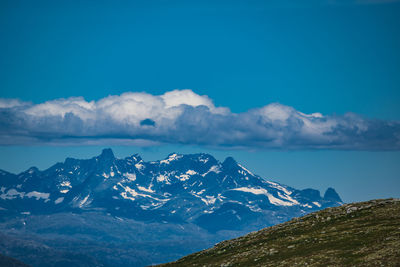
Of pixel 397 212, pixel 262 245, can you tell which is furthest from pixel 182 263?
pixel 397 212

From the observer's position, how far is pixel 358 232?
255 ft

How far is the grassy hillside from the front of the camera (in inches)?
2598

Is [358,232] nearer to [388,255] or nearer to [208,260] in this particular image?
[388,255]

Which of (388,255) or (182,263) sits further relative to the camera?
(182,263)

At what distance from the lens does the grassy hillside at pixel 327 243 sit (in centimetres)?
6600

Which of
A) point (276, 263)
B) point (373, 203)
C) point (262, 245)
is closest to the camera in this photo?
point (276, 263)

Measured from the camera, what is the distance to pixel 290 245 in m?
82.6

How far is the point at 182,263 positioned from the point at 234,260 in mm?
19291

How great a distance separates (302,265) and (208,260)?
30141 millimetres

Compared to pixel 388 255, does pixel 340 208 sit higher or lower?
higher

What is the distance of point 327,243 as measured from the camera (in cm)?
7656

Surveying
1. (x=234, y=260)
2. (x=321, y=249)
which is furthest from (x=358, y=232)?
(x=234, y=260)

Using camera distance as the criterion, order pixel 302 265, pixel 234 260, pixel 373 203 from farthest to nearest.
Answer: pixel 373 203, pixel 234 260, pixel 302 265

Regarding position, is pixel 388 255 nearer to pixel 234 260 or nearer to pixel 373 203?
pixel 234 260
